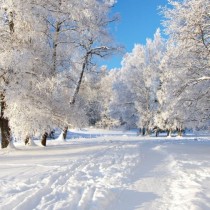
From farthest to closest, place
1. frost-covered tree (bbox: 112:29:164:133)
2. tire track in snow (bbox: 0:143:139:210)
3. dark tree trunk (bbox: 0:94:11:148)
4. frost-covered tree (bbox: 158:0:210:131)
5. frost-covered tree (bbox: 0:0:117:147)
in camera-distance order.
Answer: frost-covered tree (bbox: 112:29:164:133), dark tree trunk (bbox: 0:94:11:148), frost-covered tree (bbox: 158:0:210:131), frost-covered tree (bbox: 0:0:117:147), tire track in snow (bbox: 0:143:139:210)

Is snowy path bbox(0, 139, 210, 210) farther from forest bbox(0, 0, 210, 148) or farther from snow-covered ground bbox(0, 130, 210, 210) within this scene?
forest bbox(0, 0, 210, 148)

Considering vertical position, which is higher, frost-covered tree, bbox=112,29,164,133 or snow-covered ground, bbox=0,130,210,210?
frost-covered tree, bbox=112,29,164,133

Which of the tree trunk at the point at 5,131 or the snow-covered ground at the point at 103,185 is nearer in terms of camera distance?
the snow-covered ground at the point at 103,185

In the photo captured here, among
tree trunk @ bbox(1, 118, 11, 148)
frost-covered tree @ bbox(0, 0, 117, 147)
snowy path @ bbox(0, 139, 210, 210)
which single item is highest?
frost-covered tree @ bbox(0, 0, 117, 147)

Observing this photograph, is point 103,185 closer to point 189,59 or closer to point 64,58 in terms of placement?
point 189,59

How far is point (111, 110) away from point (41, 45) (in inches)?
1455

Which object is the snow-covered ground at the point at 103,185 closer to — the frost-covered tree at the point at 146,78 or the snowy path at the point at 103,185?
the snowy path at the point at 103,185

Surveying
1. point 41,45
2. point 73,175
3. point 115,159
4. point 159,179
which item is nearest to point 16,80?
point 41,45

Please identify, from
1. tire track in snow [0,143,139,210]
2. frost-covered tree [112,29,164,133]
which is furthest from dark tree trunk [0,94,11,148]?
frost-covered tree [112,29,164,133]

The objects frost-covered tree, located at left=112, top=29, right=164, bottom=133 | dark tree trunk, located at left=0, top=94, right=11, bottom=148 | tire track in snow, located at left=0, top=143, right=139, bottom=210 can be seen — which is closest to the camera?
tire track in snow, located at left=0, top=143, right=139, bottom=210

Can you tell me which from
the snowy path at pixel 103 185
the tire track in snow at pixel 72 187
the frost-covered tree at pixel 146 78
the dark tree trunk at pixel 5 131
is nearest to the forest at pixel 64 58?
the dark tree trunk at pixel 5 131

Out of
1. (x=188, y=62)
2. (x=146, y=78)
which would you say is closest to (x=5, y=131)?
(x=188, y=62)

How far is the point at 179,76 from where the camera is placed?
1902cm

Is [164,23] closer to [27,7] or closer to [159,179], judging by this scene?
[27,7]
